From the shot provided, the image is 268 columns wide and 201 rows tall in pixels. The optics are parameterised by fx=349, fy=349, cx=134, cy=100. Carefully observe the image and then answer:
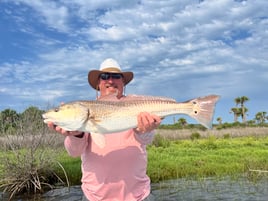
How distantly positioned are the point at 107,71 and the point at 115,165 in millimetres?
1087

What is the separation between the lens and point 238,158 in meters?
20.4

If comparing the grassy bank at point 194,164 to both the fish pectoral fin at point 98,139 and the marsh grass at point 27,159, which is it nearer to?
the marsh grass at point 27,159

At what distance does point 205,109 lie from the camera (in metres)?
3.49

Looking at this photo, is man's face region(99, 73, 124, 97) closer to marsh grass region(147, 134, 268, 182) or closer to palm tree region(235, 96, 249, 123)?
marsh grass region(147, 134, 268, 182)

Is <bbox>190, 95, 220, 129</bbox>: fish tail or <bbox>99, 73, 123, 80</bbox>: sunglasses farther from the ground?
<bbox>99, 73, 123, 80</bbox>: sunglasses

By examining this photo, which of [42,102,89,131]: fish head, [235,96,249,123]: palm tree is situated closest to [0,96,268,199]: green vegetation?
[42,102,89,131]: fish head

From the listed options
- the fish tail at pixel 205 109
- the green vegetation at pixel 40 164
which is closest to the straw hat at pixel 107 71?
the fish tail at pixel 205 109

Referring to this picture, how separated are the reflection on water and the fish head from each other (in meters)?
9.84

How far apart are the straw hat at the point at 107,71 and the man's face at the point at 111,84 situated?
58 millimetres

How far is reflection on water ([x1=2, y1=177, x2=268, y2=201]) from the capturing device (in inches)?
488

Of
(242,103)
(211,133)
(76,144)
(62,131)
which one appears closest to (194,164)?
(76,144)

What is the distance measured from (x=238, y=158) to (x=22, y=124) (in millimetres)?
12297

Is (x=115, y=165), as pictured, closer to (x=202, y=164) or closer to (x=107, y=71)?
(x=107, y=71)

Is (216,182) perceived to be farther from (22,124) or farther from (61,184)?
(22,124)
